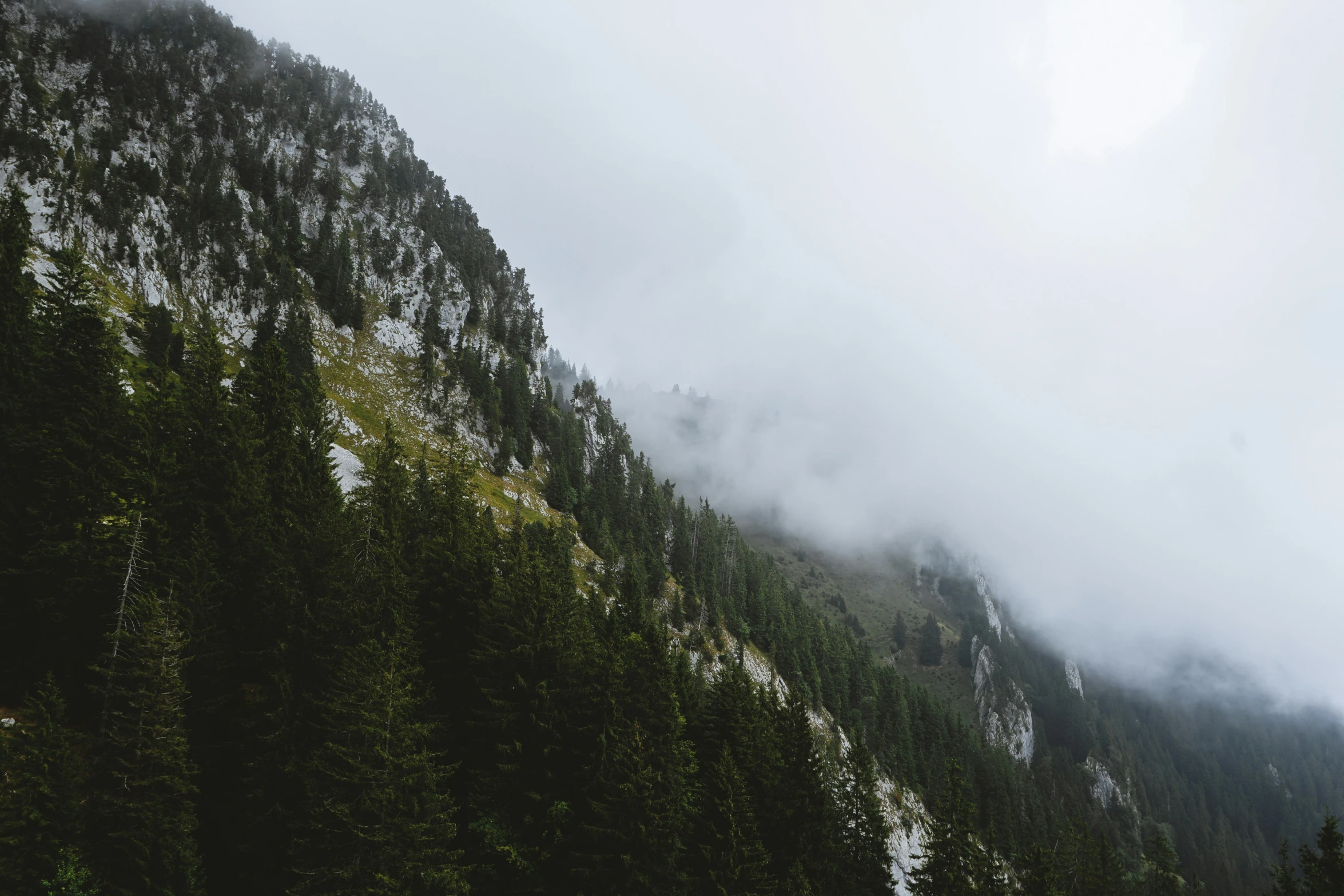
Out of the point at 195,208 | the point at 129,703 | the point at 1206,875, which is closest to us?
the point at 129,703

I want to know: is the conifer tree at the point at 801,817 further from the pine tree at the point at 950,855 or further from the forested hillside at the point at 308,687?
the pine tree at the point at 950,855

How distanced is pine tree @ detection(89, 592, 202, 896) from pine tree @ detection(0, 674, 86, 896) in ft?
3.08

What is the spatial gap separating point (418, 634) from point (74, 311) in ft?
89.4

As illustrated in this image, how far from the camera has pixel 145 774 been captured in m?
22.5

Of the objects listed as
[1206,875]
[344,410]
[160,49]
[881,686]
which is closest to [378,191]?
[160,49]

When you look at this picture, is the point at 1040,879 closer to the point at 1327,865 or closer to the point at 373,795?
the point at 1327,865

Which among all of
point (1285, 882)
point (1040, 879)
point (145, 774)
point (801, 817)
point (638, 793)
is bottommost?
point (1285, 882)

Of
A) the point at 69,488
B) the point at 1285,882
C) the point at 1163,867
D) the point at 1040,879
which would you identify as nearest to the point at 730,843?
the point at 1040,879

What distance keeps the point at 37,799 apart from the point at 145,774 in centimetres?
283

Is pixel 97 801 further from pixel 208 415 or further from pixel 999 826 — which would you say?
pixel 999 826

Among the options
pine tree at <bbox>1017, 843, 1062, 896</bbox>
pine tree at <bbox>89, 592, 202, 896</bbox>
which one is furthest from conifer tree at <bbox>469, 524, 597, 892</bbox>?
pine tree at <bbox>1017, 843, 1062, 896</bbox>

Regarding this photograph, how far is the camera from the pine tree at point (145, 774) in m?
21.2

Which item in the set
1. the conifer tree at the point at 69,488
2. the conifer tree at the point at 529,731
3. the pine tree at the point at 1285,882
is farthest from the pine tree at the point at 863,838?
the conifer tree at the point at 69,488

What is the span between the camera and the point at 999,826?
110m
